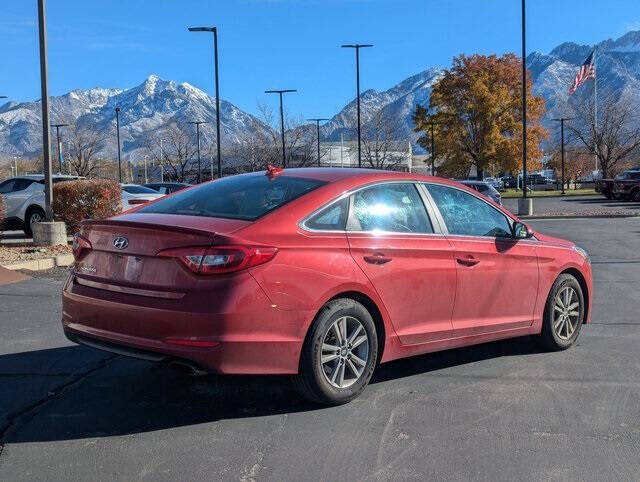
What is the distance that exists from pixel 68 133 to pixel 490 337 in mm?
72638

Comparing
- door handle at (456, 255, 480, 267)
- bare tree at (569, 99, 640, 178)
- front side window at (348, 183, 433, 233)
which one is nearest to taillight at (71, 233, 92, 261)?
front side window at (348, 183, 433, 233)

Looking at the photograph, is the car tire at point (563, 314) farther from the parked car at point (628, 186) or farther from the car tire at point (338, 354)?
the parked car at point (628, 186)

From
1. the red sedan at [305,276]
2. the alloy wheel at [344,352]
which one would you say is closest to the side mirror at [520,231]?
the red sedan at [305,276]

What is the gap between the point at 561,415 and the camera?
449cm

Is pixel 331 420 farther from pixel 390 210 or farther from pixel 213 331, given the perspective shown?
pixel 390 210

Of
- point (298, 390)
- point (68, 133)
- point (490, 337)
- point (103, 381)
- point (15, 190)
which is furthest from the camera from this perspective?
point (68, 133)

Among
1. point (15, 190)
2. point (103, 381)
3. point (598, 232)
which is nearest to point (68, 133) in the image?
point (15, 190)

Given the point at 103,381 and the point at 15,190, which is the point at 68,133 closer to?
the point at 15,190

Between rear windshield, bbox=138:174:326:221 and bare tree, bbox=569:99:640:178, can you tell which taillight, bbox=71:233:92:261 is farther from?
bare tree, bbox=569:99:640:178

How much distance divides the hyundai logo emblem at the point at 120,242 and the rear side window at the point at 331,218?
3.80ft

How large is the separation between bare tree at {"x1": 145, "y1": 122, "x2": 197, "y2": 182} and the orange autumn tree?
25.7 m

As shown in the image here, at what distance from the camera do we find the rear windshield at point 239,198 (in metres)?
4.62

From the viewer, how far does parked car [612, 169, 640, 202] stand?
36844mm

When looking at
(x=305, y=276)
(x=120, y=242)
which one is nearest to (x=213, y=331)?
(x=305, y=276)
